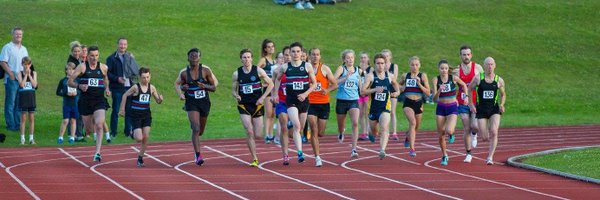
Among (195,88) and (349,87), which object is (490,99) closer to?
(349,87)

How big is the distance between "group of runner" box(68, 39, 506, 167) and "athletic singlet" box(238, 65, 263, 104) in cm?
1

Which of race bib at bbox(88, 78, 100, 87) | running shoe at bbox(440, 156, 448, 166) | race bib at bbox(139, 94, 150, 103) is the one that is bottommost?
running shoe at bbox(440, 156, 448, 166)

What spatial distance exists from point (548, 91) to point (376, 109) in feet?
64.3

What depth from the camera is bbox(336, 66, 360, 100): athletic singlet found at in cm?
2356

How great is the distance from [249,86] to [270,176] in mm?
1980

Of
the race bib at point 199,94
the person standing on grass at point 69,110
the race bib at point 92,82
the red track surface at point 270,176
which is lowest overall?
the red track surface at point 270,176

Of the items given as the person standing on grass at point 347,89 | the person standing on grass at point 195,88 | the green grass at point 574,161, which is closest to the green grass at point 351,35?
the person standing on grass at point 347,89

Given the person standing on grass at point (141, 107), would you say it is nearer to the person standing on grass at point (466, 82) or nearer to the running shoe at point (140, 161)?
the running shoe at point (140, 161)

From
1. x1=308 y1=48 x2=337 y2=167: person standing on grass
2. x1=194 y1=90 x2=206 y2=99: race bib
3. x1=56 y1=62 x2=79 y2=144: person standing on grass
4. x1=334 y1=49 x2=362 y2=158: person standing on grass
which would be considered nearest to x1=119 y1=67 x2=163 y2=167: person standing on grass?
x1=194 y1=90 x2=206 y2=99: race bib

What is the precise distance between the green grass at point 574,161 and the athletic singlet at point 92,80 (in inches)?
264

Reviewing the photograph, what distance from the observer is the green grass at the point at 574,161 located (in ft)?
63.4

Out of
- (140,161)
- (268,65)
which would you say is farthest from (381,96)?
(140,161)

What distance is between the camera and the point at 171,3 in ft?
159

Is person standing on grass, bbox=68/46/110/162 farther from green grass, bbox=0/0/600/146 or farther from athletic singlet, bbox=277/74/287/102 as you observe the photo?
green grass, bbox=0/0/600/146
